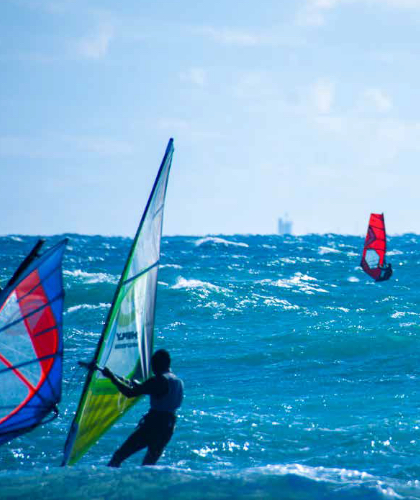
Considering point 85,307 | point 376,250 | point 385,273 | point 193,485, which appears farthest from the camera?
point 376,250

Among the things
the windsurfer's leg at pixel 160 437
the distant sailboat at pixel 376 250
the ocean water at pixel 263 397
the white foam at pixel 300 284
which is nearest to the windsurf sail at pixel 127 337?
the windsurfer's leg at pixel 160 437

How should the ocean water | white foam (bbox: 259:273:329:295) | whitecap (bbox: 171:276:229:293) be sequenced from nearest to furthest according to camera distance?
the ocean water → whitecap (bbox: 171:276:229:293) → white foam (bbox: 259:273:329:295)

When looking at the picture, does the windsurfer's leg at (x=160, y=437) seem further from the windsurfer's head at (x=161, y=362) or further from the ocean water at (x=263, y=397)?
the windsurfer's head at (x=161, y=362)

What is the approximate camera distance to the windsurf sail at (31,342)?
709 cm

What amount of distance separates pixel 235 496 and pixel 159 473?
92cm

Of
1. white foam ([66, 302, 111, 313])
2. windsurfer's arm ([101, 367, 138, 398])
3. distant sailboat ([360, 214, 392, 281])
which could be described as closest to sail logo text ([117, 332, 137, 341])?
windsurfer's arm ([101, 367, 138, 398])

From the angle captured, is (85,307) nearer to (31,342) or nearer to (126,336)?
(126,336)

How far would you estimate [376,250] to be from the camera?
31453mm

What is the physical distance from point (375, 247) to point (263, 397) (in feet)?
60.6

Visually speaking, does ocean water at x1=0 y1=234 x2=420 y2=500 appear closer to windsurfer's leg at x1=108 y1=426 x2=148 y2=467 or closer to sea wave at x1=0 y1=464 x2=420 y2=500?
sea wave at x1=0 y1=464 x2=420 y2=500

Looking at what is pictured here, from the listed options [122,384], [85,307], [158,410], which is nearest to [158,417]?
[158,410]

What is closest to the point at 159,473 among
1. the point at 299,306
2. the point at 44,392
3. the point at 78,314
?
the point at 44,392

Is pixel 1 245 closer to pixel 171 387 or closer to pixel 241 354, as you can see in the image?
pixel 241 354

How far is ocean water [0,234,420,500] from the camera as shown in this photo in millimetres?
8305
